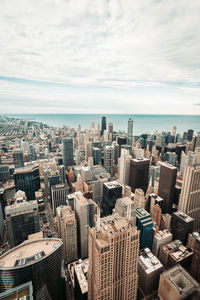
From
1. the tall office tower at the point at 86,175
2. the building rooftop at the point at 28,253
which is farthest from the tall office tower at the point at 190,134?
the building rooftop at the point at 28,253

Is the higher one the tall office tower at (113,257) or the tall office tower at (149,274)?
the tall office tower at (113,257)

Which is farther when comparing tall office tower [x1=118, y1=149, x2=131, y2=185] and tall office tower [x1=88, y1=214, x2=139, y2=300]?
tall office tower [x1=118, y1=149, x2=131, y2=185]

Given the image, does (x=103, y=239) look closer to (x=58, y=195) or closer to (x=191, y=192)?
(x=58, y=195)

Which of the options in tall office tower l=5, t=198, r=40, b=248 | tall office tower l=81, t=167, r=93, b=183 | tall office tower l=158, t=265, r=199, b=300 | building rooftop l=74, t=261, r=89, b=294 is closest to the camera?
tall office tower l=158, t=265, r=199, b=300

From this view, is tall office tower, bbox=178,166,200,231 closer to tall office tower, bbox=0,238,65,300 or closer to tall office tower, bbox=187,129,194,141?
tall office tower, bbox=0,238,65,300

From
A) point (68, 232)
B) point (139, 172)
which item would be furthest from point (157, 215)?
→ point (68, 232)

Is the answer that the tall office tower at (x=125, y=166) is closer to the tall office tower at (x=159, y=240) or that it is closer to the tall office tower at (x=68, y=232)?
the tall office tower at (x=159, y=240)

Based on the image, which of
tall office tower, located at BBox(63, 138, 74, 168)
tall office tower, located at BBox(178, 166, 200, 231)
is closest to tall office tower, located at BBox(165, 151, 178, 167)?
tall office tower, located at BBox(178, 166, 200, 231)
